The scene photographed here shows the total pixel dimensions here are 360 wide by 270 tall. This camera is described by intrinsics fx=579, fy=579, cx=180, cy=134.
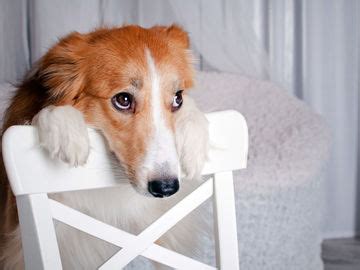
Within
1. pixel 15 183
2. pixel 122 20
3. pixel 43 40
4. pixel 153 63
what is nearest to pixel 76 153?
pixel 15 183

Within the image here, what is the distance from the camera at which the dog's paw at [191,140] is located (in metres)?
0.96

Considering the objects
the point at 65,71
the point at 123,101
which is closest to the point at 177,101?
the point at 123,101

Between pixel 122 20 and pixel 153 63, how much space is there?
4.24 ft

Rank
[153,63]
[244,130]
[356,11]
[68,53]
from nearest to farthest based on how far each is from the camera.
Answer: [244,130]
[153,63]
[68,53]
[356,11]

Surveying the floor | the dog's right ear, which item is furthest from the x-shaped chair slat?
the floor

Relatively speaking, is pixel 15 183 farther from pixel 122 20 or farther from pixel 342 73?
pixel 342 73

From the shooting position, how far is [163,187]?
958 millimetres

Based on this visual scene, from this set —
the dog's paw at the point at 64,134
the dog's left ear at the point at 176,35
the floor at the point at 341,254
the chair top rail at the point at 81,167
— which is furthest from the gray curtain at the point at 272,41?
the chair top rail at the point at 81,167

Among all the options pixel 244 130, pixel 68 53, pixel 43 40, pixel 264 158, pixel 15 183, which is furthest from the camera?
pixel 43 40

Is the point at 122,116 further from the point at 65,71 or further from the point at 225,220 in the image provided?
the point at 225,220

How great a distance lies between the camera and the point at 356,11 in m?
2.70

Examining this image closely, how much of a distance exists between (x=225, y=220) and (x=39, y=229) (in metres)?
0.27

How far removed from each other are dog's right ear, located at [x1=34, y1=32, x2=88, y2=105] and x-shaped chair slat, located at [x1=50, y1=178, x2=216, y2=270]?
0.43 meters

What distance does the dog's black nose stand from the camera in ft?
3.15
